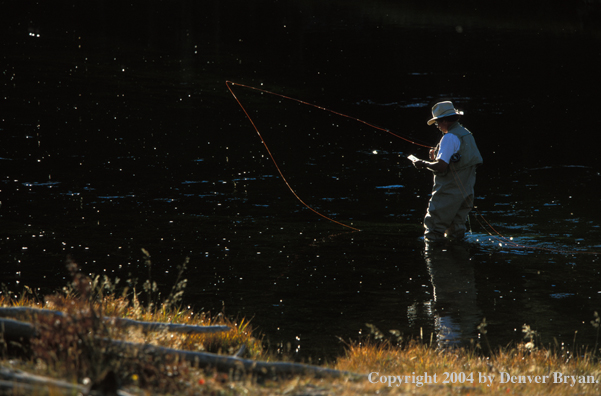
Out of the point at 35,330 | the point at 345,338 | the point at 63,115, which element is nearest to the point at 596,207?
the point at 345,338

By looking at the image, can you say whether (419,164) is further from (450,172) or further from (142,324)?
(142,324)

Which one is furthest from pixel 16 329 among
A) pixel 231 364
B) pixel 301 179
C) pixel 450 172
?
pixel 301 179

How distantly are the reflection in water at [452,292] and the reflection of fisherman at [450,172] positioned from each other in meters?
0.33

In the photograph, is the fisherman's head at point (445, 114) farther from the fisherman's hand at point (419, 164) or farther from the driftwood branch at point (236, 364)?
the driftwood branch at point (236, 364)

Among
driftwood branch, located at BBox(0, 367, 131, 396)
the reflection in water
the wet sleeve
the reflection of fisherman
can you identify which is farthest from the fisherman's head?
driftwood branch, located at BBox(0, 367, 131, 396)

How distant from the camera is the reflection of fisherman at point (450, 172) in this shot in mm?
8492

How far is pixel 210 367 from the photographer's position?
4273 millimetres

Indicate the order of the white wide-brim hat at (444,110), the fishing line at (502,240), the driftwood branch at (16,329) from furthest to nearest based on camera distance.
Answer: the fishing line at (502,240), the white wide-brim hat at (444,110), the driftwood branch at (16,329)

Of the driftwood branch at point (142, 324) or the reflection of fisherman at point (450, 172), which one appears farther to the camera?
the reflection of fisherman at point (450, 172)

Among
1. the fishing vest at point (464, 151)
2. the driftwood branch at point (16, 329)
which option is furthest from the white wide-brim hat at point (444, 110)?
the driftwood branch at point (16, 329)

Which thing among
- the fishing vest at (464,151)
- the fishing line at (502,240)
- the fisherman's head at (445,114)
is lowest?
the fishing line at (502,240)

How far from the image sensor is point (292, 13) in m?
42.5

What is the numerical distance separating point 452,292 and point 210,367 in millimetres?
3878

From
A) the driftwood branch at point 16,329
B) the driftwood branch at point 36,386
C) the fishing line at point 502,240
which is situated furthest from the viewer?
the fishing line at point 502,240
